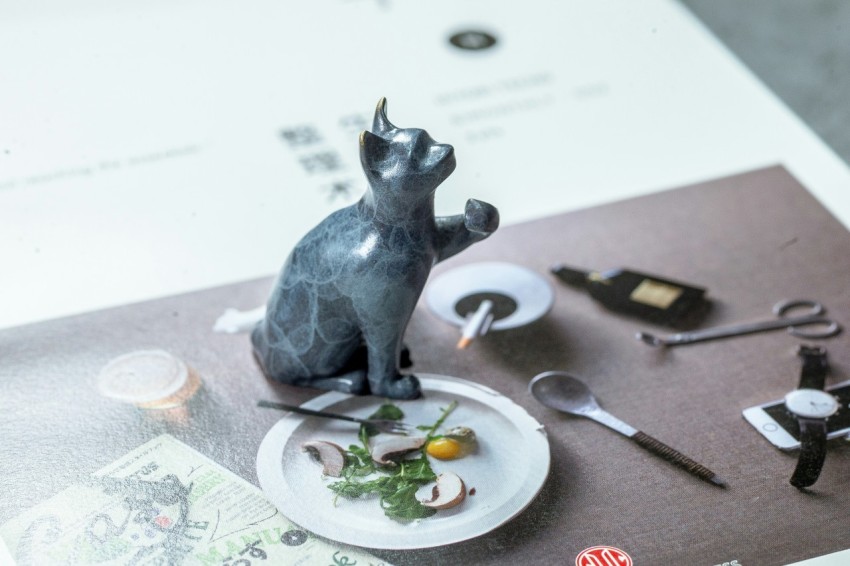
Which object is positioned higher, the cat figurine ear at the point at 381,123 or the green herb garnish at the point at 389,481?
the cat figurine ear at the point at 381,123

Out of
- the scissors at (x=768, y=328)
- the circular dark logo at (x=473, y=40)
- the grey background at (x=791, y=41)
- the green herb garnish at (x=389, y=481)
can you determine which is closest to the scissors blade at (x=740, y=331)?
the scissors at (x=768, y=328)

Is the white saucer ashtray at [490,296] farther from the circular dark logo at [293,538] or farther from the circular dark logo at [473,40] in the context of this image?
the circular dark logo at [473,40]

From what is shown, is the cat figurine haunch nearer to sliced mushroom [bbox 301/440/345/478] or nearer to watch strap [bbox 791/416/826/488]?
sliced mushroom [bbox 301/440/345/478]

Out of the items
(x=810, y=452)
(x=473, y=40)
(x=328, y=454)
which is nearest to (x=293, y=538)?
(x=328, y=454)

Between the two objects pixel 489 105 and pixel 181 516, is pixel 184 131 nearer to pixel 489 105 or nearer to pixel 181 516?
pixel 489 105

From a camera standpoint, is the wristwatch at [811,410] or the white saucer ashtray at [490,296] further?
the white saucer ashtray at [490,296]

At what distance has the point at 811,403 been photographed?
1301mm

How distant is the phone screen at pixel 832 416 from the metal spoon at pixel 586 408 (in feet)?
0.41

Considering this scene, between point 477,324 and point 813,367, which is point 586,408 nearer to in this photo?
point 477,324

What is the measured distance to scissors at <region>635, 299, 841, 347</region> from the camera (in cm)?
142

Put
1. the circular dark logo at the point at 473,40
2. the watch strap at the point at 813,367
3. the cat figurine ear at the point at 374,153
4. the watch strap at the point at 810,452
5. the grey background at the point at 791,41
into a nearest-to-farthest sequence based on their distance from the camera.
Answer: the cat figurine ear at the point at 374,153 → the watch strap at the point at 810,452 → the watch strap at the point at 813,367 → the circular dark logo at the point at 473,40 → the grey background at the point at 791,41

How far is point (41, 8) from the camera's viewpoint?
2.02 m

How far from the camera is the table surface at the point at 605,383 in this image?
3.82 feet

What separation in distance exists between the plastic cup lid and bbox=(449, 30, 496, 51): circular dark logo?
0.92 meters
